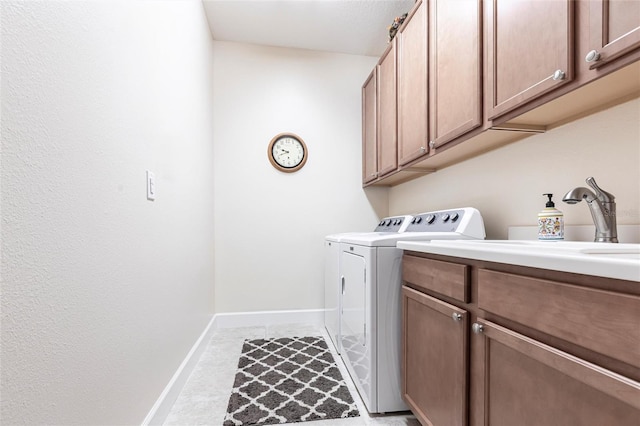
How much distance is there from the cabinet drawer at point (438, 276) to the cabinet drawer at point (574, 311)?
0.40 feet

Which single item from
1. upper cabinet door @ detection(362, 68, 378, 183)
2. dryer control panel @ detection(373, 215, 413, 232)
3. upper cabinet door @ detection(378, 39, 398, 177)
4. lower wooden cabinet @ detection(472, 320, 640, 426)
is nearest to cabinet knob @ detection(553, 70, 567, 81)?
lower wooden cabinet @ detection(472, 320, 640, 426)

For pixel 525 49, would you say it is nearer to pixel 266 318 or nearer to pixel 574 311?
pixel 574 311

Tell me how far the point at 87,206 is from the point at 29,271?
258 mm

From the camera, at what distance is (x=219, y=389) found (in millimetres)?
1703

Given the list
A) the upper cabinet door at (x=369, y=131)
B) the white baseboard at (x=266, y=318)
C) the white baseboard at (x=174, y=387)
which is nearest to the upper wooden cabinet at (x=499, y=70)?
the upper cabinet door at (x=369, y=131)

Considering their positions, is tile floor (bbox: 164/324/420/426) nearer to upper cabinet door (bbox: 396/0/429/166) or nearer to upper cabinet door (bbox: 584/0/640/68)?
upper cabinet door (bbox: 396/0/429/166)

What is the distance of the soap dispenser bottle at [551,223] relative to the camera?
45.7 inches

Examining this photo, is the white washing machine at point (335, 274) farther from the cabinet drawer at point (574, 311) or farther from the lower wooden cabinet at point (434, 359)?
the cabinet drawer at point (574, 311)

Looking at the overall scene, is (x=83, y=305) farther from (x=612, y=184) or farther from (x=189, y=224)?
(x=612, y=184)

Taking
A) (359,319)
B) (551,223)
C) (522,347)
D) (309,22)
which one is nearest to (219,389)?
(359,319)

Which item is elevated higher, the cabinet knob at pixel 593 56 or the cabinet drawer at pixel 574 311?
the cabinet knob at pixel 593 56

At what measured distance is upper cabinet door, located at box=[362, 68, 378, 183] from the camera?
2.57 m

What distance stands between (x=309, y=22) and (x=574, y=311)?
271 centimetres

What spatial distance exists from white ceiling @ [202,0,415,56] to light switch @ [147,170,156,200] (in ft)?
5.78
